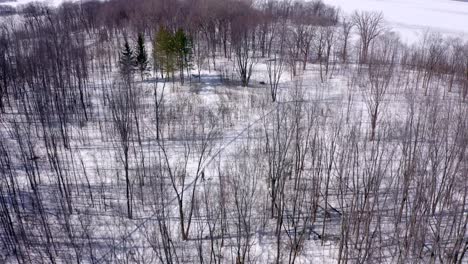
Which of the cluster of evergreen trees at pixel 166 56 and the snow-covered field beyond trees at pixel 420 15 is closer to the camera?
the cluster of evergreen trees at pixel 166 56

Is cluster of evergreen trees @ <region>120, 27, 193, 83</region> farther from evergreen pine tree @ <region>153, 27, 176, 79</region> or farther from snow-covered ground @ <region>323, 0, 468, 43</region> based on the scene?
snow-covered ground @ <region>323, 0, 468, 43</region>

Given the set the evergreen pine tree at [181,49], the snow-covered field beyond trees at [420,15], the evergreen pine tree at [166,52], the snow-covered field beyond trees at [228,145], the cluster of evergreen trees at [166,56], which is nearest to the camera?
the snow-covered field beyond trees at [228,145]

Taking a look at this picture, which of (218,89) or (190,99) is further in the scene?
(218,89)

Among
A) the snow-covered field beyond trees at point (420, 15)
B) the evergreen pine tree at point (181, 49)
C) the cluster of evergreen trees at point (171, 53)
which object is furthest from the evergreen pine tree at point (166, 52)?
the snow-covered field beyond trees at point (420, 15)

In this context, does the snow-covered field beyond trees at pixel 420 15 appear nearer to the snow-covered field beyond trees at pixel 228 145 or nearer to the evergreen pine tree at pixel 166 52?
the snow-covered field beyond trees at pixel 228 145

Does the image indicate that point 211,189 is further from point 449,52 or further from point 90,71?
point 449,52

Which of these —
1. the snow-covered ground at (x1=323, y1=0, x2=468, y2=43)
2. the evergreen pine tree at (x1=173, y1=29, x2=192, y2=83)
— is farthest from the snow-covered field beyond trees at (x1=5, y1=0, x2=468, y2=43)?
the evergreen pine tree at (x1=173, y1=29, x2=192, y2=83)

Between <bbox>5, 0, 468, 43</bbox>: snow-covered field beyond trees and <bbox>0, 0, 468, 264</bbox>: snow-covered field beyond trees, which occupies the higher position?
<bbox>5, 0, 468, 43</bbox>: snow-covered field beyond trees

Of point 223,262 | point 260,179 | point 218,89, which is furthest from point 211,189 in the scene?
point 218,89

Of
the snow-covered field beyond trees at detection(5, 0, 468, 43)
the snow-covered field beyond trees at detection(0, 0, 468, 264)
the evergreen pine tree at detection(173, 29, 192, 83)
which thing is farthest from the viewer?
the snow-covered field beyond trees at detection(5, 0, 468, 43)
